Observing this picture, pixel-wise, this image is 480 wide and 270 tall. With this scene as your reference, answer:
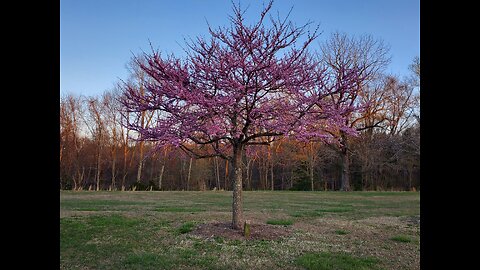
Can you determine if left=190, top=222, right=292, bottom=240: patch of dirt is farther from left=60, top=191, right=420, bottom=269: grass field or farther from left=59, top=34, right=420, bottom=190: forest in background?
left=59, top=34, right=420, bottom=190: forest in background

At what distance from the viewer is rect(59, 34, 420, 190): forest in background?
3206 centimetres

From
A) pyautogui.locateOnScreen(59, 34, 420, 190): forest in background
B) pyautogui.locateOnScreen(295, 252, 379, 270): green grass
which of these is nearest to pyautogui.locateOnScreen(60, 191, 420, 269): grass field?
pyautogui.locateOnScreen(295, 252, 379, 270): green grass

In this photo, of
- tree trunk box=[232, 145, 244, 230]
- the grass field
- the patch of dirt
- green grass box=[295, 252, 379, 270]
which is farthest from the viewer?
tree trunk box=[232, 145, 244, 230]

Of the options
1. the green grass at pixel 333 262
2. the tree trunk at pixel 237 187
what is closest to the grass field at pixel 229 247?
the green grass at pixel 333 262

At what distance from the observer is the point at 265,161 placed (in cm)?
3850

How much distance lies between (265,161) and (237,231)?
30.7 metres

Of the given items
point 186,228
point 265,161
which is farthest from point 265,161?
point 186,228

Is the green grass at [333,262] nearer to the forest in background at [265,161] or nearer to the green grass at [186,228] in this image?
the green grass at [186,228]

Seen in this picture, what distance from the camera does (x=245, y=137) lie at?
26.7 ft

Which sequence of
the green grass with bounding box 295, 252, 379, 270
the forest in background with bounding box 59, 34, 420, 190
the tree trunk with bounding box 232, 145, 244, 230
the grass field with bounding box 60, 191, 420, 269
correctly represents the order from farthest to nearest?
the forest in background with bounding box 59, 34, 420, 190 < the tree trunk with bounding box 232, 145, 244, 230 < the grass field with bounding box 60, 191, 420, 269 < the green grass with bounding box 295, 252, 379, 270

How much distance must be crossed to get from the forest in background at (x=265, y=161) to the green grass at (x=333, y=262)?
25.3 m

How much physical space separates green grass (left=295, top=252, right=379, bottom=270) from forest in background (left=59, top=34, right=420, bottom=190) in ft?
83.1
